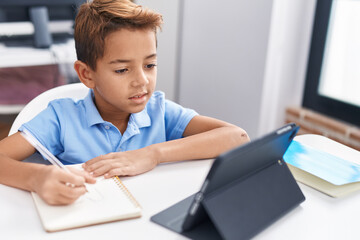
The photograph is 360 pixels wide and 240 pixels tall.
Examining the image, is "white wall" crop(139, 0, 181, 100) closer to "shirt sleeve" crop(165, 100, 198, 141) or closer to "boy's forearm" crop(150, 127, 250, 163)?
"shirt sleeve" crop(165, 100, 198, 141)

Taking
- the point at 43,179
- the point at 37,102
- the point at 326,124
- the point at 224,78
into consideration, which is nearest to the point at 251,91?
the point at 224,78

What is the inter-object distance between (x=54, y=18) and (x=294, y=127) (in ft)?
5.20

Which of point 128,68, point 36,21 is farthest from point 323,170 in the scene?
point 36,21

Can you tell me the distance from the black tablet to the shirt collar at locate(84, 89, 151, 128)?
37 centimetres

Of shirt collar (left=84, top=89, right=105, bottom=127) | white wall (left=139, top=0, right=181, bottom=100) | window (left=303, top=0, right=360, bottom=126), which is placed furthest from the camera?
white wall (left=139, top=0, right=181, bottom=100)

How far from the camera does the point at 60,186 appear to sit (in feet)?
2.10

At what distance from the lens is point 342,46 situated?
73.4 inches

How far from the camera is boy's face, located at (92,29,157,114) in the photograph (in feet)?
2.95

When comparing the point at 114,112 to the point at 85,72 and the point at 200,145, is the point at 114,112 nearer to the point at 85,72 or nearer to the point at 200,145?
the point at 85,72

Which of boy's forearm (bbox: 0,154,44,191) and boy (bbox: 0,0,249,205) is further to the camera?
boy (bbox: 0,0,249,205)

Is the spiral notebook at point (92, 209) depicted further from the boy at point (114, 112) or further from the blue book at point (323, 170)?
the blue book at point (323, 170)

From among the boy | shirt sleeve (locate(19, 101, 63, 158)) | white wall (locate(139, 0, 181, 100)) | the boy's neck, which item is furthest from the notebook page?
white wall (locate(139, 0, 181, 100))

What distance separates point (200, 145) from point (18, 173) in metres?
0.39

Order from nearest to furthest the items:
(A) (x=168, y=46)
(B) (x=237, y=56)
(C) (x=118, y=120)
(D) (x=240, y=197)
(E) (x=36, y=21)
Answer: (D) (x=240, y=197), (C) (x=118, y=120), (E) (x=36, y=21), (B) (x=237, y=56), (A) (x=168, y=46)
